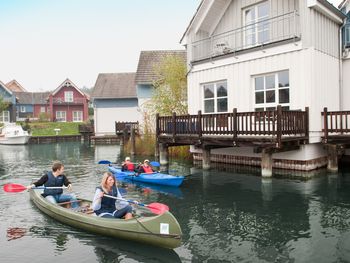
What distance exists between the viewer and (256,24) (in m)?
19.5

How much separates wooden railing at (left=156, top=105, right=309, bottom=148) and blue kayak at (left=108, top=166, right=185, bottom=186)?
3219 millimetres

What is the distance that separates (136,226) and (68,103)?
60.8 meters

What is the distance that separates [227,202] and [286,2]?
1079 cm

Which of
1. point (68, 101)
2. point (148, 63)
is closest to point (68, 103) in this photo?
point (68, 101)

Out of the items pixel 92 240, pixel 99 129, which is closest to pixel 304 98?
pixel 92 240

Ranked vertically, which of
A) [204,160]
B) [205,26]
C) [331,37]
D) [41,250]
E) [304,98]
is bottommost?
[41,250]

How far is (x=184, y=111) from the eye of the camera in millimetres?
27438

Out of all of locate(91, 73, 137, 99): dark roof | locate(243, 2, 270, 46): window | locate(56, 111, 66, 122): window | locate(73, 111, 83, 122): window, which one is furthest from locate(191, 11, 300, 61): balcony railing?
locate(56, 111, 66, 122): window

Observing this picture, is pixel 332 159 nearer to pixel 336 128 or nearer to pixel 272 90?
pixel 336 128

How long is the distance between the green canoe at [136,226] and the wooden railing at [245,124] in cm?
781

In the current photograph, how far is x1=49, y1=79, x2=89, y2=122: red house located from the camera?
65625 mm

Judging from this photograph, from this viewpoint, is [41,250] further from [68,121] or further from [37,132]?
[68,121]

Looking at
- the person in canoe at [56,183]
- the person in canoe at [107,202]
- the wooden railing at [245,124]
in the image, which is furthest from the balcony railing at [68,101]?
the person in canoe at [107,202]

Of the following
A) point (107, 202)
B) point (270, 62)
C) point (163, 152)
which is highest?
point (270, 62)
